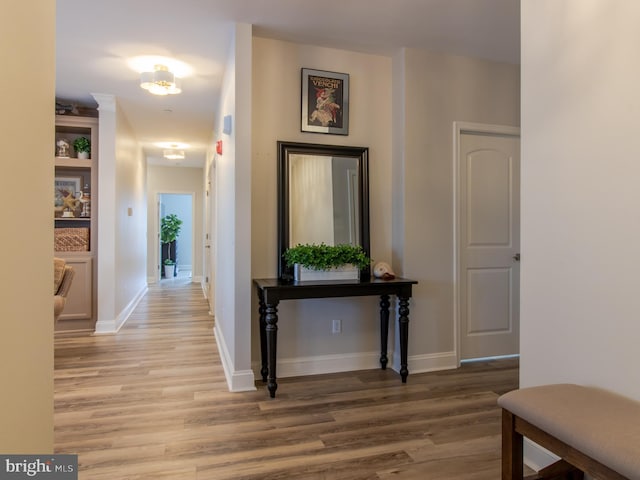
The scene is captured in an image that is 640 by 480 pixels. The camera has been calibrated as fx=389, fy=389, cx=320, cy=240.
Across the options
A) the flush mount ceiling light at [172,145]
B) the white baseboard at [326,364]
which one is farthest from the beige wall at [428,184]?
the flush mount ceiling light at [172,145]

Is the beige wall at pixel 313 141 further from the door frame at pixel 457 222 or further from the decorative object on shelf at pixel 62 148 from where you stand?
the decorative object on shelf at pixel 62 148

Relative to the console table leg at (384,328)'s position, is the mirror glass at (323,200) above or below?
above

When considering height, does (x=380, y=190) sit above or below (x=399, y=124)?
below

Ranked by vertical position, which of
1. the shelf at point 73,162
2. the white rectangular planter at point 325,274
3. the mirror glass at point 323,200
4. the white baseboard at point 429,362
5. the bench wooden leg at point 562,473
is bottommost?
the white baseboard at point 429,362

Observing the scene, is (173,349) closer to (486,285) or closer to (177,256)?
(486,285)

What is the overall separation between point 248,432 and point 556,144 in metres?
2.11

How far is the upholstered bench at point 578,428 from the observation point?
3.45ft

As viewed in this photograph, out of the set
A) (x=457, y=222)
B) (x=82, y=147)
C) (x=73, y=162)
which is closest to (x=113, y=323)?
(x=73, y=162)

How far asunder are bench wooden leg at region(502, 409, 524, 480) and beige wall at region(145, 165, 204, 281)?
8128mm

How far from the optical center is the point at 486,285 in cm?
344

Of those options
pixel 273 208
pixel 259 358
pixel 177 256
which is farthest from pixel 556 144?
pixel 177 256

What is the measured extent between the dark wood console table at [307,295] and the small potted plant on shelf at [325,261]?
9cm

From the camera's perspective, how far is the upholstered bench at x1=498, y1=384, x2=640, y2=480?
41.4 inches

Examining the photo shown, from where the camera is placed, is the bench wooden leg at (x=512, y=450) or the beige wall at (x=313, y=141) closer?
the bench wooden leg at (x=512, y=450)
